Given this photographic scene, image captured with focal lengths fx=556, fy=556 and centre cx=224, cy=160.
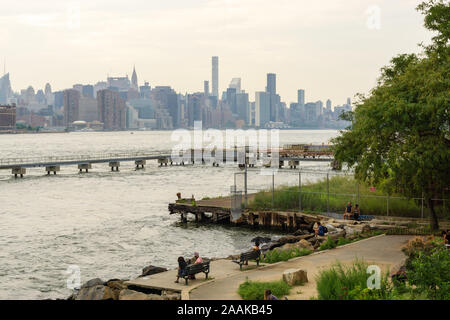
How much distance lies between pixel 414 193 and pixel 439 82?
27.9 feet

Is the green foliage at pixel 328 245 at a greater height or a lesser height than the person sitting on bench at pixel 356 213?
lesser

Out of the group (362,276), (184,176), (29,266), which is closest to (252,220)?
(29,266)

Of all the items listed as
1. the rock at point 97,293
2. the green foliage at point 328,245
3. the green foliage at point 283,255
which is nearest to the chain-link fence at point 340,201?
the green foliage at point 328,245

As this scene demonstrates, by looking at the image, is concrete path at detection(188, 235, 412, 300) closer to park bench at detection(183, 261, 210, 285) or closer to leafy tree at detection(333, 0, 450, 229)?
park bench at detection(183, 261, 210, 285)

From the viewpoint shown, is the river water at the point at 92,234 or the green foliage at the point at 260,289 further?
the river water at the point at 92,234

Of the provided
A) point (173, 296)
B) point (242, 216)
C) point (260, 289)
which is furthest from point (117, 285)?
point (242, 216)

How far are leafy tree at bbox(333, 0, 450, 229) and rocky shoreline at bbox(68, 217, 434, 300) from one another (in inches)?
122

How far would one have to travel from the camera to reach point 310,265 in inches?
932

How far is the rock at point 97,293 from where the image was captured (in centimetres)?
2128

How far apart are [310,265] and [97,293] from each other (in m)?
8.87

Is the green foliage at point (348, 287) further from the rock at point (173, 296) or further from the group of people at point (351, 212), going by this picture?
the group of people at point (351, 212)

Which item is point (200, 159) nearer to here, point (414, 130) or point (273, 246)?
point (273, 246)

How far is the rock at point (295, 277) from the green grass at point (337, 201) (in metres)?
16.4

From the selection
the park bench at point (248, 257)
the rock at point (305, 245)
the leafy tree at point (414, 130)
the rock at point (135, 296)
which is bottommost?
the rock at point (305, 245)
